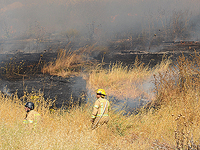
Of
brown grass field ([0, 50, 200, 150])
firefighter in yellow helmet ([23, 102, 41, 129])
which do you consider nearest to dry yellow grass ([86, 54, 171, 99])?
brown grass field ([0, 50, 200, 150])

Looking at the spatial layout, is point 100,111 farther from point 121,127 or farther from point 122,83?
point 122,83

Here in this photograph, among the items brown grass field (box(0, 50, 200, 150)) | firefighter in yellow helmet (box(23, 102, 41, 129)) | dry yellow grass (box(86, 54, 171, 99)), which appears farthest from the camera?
dry yellow grass (box(86, 54, 171, 99))

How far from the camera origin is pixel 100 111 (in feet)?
11.8

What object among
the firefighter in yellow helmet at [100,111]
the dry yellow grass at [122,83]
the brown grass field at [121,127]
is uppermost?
the firefighter in yellow helmet at [100,111]

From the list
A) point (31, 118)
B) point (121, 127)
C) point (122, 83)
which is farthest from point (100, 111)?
point (122, 83)

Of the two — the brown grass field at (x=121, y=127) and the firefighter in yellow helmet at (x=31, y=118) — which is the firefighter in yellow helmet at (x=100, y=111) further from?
the firefighter in yellow helmet at (x=31, y=118)

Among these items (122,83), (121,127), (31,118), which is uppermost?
(31,118)

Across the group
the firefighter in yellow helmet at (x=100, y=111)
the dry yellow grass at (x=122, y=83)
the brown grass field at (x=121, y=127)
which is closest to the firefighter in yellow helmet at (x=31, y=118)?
the brown grass field at (x=121, y=127)

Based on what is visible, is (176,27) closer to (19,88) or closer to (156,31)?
(156,31)

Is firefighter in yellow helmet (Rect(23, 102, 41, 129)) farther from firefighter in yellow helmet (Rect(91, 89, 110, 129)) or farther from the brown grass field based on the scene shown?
firefighter in yellow helmet (Rect(91, 89, 110, 129))

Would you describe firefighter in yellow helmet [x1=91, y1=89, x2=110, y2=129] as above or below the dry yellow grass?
above

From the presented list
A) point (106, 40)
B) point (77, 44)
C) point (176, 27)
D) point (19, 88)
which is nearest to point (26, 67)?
point (19, 88)

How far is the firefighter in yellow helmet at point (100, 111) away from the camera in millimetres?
3570

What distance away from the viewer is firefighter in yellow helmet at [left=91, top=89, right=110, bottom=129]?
357cm
